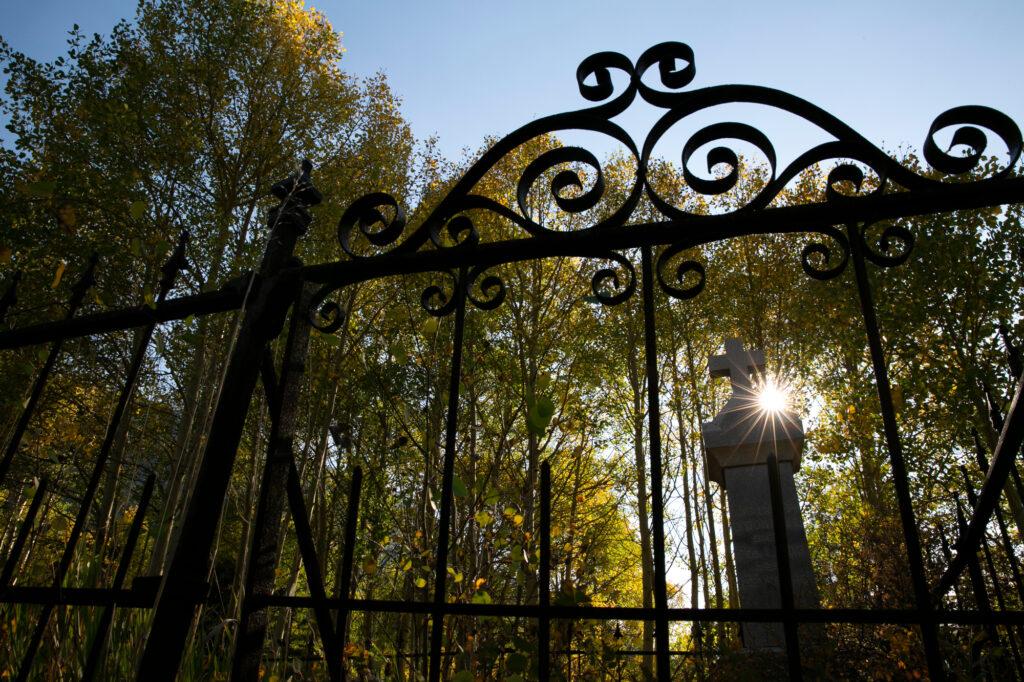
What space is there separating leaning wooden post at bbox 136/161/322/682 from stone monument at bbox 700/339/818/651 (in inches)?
180

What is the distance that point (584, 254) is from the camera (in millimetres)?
1338

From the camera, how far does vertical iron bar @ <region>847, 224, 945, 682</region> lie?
0.91 metres

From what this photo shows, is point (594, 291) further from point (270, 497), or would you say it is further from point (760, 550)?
point (760, 550)

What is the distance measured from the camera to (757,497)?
5270 mm

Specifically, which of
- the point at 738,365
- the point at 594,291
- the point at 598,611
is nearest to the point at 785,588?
the point at 598,611

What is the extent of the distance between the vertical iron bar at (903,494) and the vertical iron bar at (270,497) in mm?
1145

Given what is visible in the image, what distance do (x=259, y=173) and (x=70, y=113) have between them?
106 inches

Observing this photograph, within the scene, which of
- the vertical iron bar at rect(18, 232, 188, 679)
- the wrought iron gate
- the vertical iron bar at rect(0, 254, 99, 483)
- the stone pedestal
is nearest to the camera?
the wrought iron gate

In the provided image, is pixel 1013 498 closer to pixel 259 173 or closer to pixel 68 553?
Answer: pixel 68 553

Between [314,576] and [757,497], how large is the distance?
4.91 metres

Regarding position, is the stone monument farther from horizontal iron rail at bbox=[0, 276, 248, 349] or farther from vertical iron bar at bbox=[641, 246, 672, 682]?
horizontal iron rail at bbox=[0, 276, 248, 349]

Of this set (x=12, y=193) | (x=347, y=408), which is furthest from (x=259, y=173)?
(x=347, y=408)

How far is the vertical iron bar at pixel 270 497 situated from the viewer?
48.1 inches

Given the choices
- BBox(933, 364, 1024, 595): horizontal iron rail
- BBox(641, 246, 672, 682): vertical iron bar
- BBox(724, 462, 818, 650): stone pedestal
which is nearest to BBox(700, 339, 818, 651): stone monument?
BBox(724, 462, 818, 650): stone pedestal
